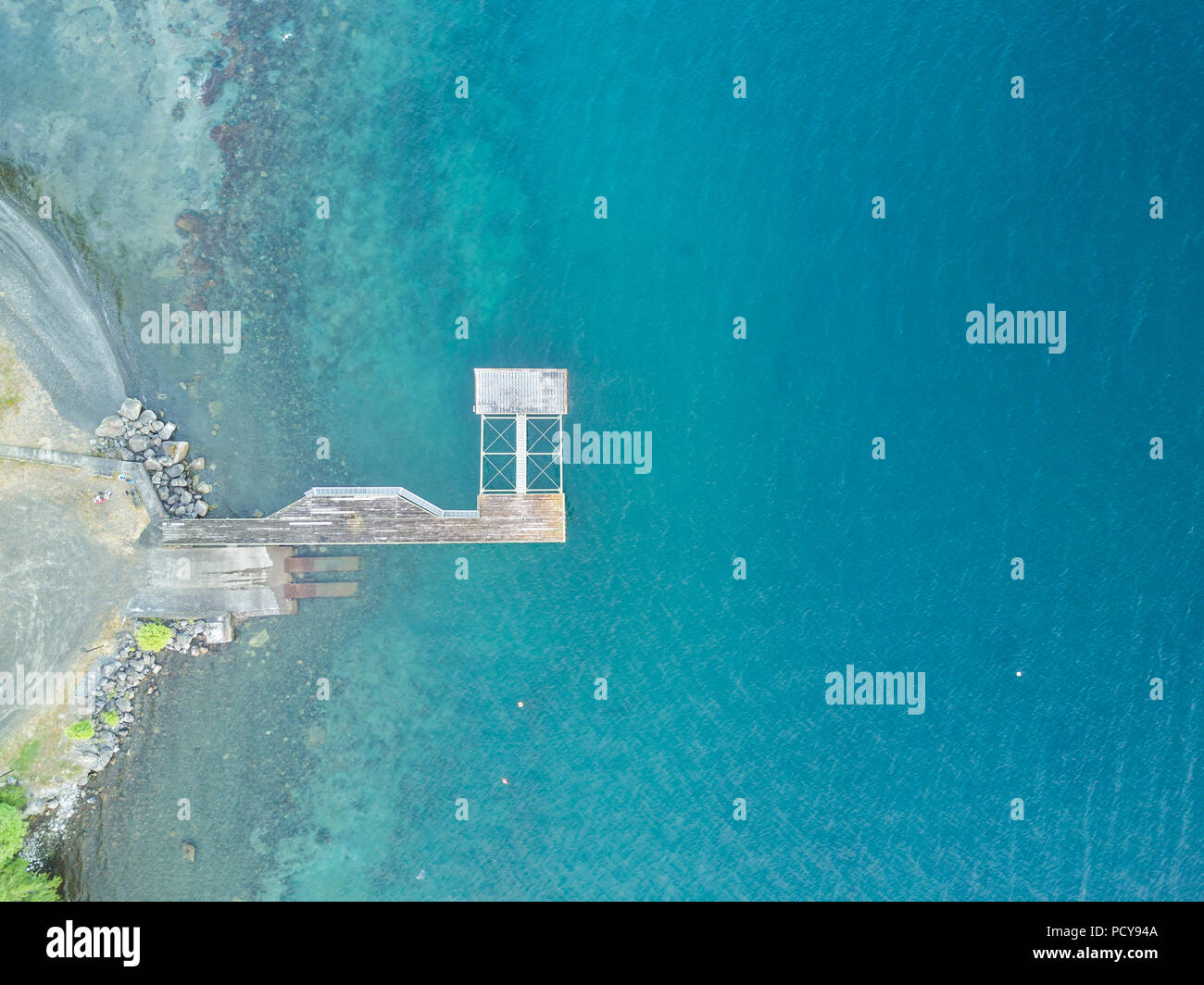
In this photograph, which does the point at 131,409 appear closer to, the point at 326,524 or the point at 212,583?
the point at 212,583

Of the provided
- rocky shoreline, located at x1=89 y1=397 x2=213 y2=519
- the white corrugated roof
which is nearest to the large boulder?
rocky shoreline, located at x1=89 y1=397 x2=213 y2=519

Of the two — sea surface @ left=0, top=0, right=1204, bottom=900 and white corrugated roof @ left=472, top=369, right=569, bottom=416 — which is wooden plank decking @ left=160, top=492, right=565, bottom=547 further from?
white corrugated roof @ left=472, top=369, right=569, bottom=416

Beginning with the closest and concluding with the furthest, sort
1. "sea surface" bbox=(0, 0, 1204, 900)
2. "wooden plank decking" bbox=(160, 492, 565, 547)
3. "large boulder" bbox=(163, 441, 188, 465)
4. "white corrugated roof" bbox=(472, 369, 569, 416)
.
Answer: "white corrugated roof" bbox=(472, 369, 569, 416)
"wooden plank decking" bbox=(160, 492, 565, 547)
"large boulder" bbox=(163, 441, 188, 465)
"sea surface" bbox=(0, 0, 1204, 900)

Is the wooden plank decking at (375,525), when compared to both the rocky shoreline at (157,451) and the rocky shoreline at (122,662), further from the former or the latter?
the rocky shoreline at (122,662)

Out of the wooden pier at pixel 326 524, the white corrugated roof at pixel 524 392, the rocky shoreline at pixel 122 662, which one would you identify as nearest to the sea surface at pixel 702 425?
the rocky shoreline at pixel 122 662

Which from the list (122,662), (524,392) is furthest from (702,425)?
(122,662)

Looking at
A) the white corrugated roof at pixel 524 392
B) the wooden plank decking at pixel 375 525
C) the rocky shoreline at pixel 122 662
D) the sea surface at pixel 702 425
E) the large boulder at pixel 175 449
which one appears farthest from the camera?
the sea surface at pixel 702 425
